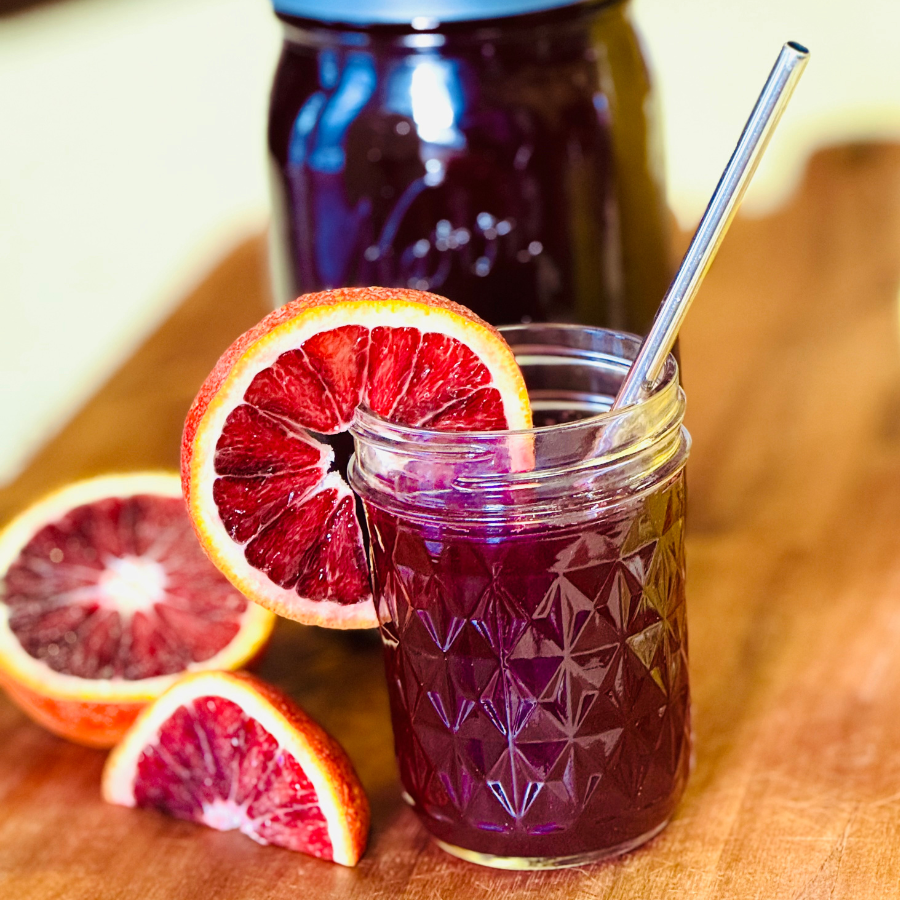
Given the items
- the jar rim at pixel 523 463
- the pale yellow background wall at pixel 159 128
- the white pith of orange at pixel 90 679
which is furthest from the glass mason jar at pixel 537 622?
the pale yellow background wall at pixel 159 128

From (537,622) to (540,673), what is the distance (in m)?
0.03

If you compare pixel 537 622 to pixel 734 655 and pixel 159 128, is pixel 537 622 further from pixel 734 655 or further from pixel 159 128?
pixel 159 128

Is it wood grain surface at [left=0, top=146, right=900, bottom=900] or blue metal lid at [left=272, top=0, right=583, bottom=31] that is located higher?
blue metal lid at [left=272, top=0, right=583, bottom=31]

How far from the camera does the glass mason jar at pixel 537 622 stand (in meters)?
0.69

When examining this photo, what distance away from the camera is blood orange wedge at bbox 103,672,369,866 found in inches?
30.5

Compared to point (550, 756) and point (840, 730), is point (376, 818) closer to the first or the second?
point (550, 756)

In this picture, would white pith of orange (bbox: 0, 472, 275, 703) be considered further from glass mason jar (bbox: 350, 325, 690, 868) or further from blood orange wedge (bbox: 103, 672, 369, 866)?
glass mason jar (bbox: 350, 325, 690, 868)

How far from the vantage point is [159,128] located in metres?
2.34

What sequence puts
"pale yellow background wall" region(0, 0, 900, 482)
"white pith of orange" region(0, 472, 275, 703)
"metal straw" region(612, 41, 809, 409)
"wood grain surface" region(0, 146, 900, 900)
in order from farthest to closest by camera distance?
"pale yellow background wall" region(0, 0, 900, 482) < "white pith of orange" region(0, 472, 275, 703) < "wood grain surface" region(0, 146, 900, 900) < "metal straw" region(612, 41, 809, 409)

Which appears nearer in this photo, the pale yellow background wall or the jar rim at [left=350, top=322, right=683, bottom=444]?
the jar rim at [left=350, top=322, right=683, bottom=444]

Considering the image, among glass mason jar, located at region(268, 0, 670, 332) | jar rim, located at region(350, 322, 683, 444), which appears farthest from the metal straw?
glass mason jar, located at region(268, 0, 670, 332)

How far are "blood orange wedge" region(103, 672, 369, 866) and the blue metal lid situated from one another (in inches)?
16.4

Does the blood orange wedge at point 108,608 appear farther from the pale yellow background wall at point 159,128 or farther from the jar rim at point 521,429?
the pale yellow background wall at point 159,128

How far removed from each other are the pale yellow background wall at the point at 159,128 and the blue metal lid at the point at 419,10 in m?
0.96
